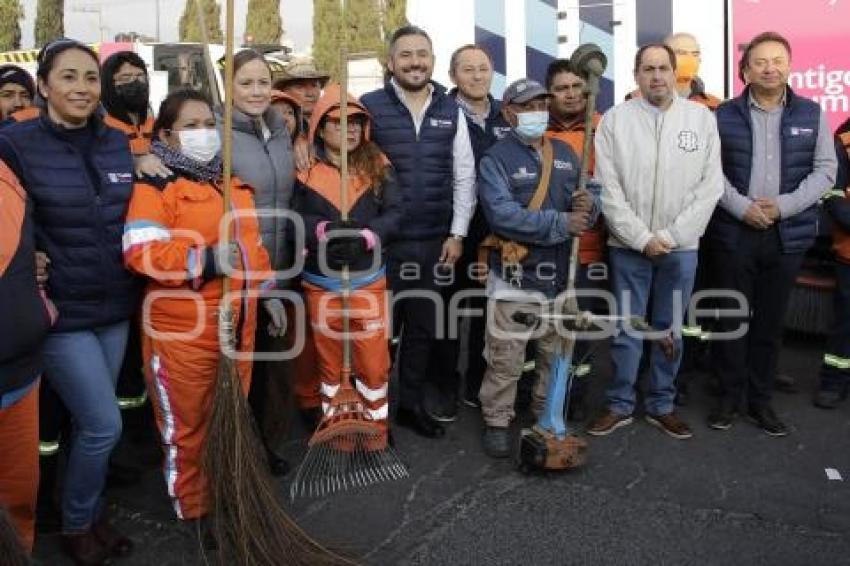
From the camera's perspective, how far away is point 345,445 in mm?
3902

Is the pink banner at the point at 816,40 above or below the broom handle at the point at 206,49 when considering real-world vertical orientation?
above

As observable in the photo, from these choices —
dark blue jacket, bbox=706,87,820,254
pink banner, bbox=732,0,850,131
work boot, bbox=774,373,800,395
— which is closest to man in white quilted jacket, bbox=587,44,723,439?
dark blue jacket, bbox=706,87,820,254

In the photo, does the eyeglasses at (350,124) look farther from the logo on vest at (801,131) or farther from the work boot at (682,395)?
the work boot at (682,395)

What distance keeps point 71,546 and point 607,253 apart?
298 centimetres

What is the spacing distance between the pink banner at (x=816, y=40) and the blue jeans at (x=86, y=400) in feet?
16.5

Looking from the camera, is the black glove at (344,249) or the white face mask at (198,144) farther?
the black glove at (344,249)

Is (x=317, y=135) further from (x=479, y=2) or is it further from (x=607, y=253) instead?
(x=479, y=2)

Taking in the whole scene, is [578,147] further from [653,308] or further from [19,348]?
[19,348]

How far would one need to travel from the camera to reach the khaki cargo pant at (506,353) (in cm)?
423

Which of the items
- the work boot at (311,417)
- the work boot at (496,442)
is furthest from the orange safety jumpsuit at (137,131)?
the work boot at (496,442)

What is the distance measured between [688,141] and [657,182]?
0.25 meters

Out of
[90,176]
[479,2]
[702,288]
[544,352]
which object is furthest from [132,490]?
[479,2]

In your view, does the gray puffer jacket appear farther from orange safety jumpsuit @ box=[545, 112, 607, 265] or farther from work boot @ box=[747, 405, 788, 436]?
Result: work boot @ box=[747, 405, 788, 436]

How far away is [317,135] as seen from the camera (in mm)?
4020
